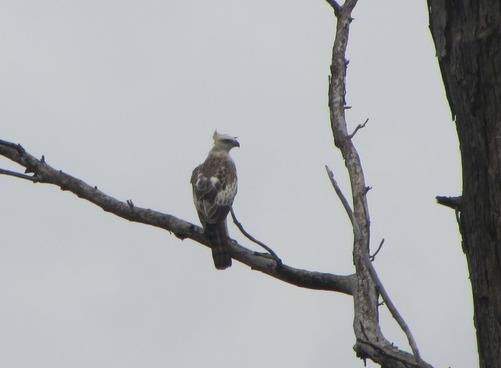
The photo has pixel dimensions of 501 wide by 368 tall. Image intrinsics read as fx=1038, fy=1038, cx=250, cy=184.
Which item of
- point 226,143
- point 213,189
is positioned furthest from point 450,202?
point 226,143

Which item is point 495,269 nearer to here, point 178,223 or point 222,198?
point 178,223

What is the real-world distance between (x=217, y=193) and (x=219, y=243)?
8.81 ft

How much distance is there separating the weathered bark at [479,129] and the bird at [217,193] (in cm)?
643

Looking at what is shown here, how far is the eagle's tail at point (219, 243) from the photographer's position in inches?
363

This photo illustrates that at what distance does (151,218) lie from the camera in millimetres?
7453

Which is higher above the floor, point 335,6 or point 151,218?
point 335,6

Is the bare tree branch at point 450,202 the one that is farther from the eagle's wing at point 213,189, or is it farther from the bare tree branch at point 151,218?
the eagle's wing at point 213,189

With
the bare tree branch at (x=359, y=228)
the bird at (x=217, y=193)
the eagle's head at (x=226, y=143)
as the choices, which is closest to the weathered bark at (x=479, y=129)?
the bare tree branch at (x=359, y=228)

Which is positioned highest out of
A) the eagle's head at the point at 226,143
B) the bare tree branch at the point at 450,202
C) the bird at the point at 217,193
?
the eagle's head at the point at 226,143

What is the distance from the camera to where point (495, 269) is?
2.35 metres

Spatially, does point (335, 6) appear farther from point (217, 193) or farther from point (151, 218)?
point (217, 193)

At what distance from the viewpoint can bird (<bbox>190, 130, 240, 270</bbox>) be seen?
981 cm

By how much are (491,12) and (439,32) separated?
0.14 meters

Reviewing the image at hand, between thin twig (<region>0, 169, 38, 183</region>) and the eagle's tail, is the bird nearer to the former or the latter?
the eagle's tail
